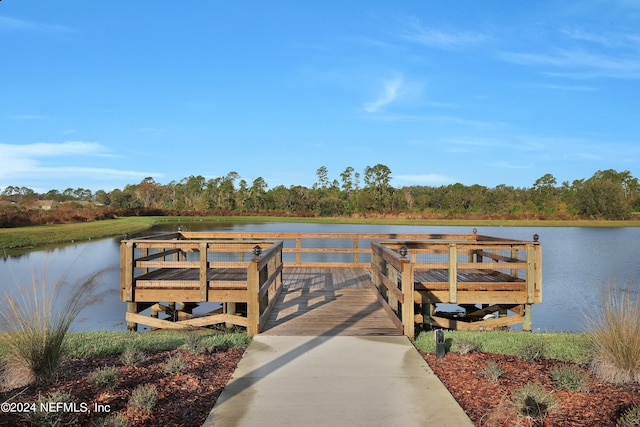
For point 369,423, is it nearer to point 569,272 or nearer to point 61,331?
point 61,331

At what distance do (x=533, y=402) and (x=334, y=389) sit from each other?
5.78ft

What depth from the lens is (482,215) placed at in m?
60.0

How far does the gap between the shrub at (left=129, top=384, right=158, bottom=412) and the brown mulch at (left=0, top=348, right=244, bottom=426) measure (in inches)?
1.9

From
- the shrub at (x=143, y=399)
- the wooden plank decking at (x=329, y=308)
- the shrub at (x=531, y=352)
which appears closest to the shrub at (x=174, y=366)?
the shrub at (x=143, y=399)

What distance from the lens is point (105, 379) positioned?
4.37 meters

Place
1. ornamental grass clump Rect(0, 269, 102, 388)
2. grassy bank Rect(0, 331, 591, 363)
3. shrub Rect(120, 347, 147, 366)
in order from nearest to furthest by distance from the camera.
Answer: ornamental grass clump Rect(0, 269, 102, 388) → shrub Rect(120, 347, 147, 366) → grassy bank Rect(0, 331, 591, 363)

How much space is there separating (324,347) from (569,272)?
16262 millimetres

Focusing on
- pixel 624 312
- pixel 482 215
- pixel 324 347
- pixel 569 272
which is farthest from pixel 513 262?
pixel 482 215

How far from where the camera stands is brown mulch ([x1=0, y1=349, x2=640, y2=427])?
374cm

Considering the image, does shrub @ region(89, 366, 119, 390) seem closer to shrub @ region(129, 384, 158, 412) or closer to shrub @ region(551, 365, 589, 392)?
shrub @ region(129, 384, 158, 412)

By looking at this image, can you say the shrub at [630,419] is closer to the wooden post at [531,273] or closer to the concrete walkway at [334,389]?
the concrete walkway at [334,389]

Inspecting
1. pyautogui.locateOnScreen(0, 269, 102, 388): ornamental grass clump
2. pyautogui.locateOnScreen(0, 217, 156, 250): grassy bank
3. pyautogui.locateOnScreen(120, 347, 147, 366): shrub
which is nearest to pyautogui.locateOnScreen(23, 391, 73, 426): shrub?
pyautogui.locateOnScreen(0, 269, 102, 388): ornamental grass clump

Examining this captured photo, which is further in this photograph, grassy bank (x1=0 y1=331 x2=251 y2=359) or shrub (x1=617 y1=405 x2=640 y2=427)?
grassy bank (x1=0 y1=331 x2=251 y2=359)

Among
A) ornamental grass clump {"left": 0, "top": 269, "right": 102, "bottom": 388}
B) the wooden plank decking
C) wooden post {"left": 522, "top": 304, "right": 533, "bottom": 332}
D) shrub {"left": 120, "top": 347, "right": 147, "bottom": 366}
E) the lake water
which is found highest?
ornamental grass clump {"left": 0, "top": 269, "right": 102, "bottom": 388}
